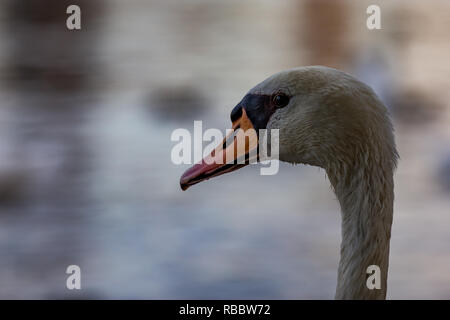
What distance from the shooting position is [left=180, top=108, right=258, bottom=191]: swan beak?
114 cm

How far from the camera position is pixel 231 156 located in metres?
1.15

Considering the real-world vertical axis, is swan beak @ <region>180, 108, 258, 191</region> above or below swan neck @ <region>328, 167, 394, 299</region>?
above

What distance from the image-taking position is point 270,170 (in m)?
2.80

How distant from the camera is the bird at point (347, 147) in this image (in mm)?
1036

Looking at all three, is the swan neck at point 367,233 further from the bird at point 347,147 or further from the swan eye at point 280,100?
the swan eye at point 280,100

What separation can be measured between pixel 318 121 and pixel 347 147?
0.20ft

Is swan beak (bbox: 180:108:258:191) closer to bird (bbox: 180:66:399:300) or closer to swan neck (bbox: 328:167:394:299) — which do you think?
bird (bbox: 180:66:399:300)

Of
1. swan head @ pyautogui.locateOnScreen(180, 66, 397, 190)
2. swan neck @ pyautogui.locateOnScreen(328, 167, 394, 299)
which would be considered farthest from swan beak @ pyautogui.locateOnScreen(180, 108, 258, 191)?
swan neck @ pyautogui.locateOnScreen(328, 167, 394, 299)

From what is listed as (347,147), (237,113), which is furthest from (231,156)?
(347,147)

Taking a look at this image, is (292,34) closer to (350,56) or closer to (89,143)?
(350,56)

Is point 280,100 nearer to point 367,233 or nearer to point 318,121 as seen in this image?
point 318,121

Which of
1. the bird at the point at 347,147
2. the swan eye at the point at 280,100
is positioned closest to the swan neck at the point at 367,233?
the bird at the point at 347,147

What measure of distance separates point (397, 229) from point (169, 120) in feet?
3.47
